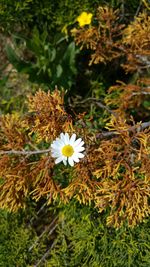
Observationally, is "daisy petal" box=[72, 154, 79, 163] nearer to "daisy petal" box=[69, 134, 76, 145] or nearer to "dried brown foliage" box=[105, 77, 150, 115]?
"daisy petal" box=[69, 134, 76, 145]

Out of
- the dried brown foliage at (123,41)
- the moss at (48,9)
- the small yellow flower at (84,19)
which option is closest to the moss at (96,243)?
the dried brown foliage at (123,41)

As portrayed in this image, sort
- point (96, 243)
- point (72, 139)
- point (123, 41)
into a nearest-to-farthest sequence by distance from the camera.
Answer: point (72, 139), point (96, 243), point (123, 41)

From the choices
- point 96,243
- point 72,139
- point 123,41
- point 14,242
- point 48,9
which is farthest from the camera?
point 48,9

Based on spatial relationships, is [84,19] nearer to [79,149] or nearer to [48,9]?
[48,9]

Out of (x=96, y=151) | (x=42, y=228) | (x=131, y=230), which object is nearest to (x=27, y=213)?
(x=42, y=228)

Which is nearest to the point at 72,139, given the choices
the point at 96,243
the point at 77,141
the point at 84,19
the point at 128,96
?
the point at 77,141

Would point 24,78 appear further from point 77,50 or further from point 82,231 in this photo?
point 82,231
